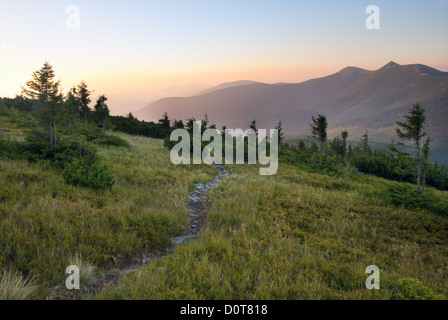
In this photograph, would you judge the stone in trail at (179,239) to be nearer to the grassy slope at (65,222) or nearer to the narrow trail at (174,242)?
the narrow trail at (174,242)

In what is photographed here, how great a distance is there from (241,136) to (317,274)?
31.2 m

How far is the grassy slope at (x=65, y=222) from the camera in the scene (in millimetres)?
3730

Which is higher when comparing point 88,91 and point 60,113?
point 88,91

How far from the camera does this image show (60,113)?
1173 cm

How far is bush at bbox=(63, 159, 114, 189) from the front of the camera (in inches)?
299

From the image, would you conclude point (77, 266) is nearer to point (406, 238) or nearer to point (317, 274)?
point (317, 274)

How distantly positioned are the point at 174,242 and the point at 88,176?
4737 millimetres

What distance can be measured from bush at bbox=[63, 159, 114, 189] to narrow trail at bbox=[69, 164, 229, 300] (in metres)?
3.34

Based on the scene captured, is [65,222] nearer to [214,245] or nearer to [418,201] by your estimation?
[214,245]

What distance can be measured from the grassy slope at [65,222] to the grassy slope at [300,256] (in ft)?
3.74

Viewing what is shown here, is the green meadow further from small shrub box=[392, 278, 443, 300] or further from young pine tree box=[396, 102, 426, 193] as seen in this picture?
young pine tree box=[396, 102, 426, 193]

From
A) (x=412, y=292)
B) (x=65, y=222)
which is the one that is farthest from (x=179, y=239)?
(x=412, y=292)

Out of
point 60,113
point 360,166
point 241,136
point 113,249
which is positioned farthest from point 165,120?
point 113,249

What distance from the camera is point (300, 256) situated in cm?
462
